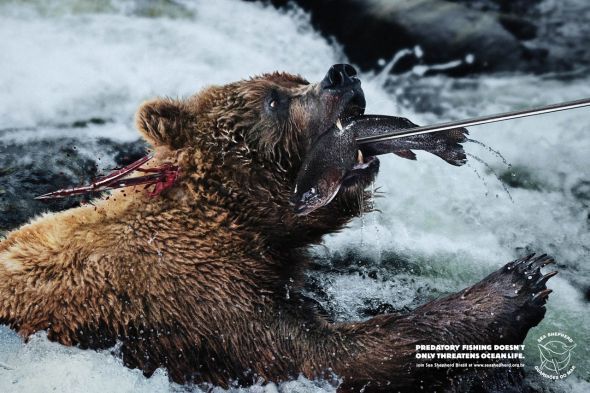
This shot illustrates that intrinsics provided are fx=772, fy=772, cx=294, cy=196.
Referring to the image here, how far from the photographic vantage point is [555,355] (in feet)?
14.3

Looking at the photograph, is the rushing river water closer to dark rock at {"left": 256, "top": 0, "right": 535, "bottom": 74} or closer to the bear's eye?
dark rock at {"left": 256, "top": 0, "right": 535, "bottom": 74}

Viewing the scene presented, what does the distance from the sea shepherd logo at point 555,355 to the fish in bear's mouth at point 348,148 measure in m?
1.30

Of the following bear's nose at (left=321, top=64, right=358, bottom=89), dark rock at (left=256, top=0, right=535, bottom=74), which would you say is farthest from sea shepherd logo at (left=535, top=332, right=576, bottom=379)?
dark rock at (left=256, top=0, right=535, bottom=74)

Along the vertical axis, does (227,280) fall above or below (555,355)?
above

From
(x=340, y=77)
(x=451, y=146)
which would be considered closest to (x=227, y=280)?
(x=340, y=77)

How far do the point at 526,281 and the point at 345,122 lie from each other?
1268 millimetres

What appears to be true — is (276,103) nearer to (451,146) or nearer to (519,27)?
(451,146)

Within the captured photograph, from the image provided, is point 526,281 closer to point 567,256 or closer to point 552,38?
point 567,256

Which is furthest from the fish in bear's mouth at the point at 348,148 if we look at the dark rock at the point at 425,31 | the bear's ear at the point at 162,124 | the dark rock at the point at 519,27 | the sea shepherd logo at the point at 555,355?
the dark rock at the point at 519,27

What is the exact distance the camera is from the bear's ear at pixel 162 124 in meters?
4.05

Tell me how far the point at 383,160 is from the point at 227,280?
10.8 ft

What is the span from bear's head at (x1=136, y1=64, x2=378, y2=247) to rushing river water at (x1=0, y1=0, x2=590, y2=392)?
77cm

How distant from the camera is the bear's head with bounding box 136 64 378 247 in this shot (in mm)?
3963

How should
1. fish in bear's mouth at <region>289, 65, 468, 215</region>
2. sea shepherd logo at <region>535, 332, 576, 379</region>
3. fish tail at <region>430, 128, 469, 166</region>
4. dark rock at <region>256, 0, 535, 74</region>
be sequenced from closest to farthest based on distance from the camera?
1. fish in bear's mouth at <region>289, 65, 468, 215</region>
2. fish tail at <region>430, 128, 469, 166</region>
3. sea shepherd logo at <region>535, 332, 576, 379</region>
4. dark rock at <region>256, 0, 535, 74</region>
